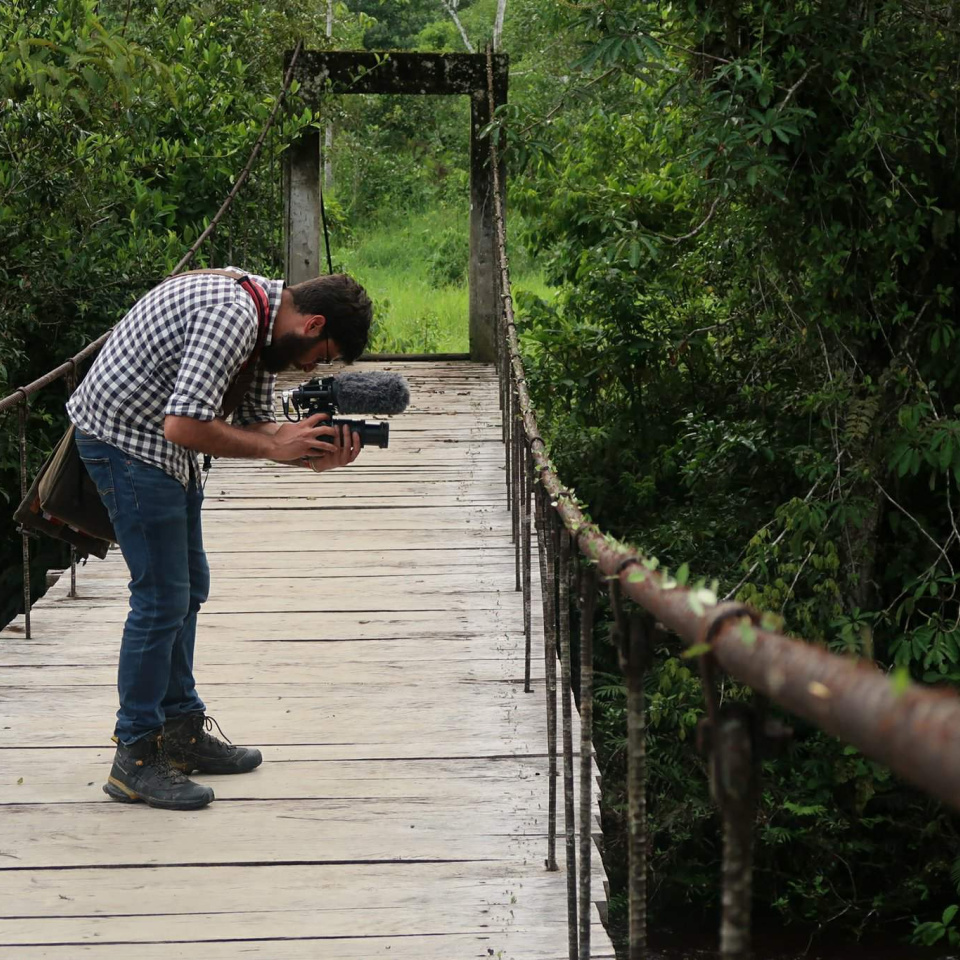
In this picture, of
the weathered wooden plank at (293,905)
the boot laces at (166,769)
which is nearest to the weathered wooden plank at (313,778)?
the boot laces at (166,769)

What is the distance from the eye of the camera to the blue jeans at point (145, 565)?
286 centimetres

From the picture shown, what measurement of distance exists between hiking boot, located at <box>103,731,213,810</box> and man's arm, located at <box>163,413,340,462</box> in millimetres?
637

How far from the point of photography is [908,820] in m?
6.68

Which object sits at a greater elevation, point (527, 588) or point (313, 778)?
point (527, 588)

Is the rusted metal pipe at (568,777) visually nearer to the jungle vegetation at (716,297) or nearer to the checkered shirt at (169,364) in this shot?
the checkered shirt at (169,364)

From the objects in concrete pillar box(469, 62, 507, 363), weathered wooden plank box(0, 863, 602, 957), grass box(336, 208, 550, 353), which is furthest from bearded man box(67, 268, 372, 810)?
grass box(336, 208, 550, 353)

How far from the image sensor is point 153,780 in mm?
2912

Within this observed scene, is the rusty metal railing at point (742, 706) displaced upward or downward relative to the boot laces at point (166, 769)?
upward

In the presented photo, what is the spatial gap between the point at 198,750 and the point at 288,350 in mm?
910

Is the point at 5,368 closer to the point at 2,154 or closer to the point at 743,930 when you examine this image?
the point at 2,154

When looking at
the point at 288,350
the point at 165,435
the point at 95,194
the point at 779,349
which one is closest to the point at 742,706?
the point at 165,435

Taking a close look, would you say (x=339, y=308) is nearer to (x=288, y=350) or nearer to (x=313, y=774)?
(x=288, y=350)

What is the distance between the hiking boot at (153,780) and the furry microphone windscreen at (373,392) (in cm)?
81

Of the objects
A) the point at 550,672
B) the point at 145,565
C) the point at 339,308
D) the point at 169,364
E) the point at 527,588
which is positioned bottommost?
the point at 527,588
